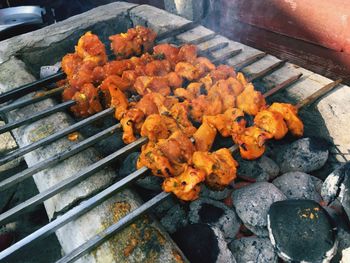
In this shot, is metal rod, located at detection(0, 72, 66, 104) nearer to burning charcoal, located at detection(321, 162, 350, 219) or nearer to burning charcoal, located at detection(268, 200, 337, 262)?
burning charcoal, located at detection(268, 200, 337, 262)

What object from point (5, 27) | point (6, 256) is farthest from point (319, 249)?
point (5, 27)

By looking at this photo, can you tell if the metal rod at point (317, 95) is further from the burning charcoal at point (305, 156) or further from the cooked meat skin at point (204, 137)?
the cooked meat skin at point (204, 137)

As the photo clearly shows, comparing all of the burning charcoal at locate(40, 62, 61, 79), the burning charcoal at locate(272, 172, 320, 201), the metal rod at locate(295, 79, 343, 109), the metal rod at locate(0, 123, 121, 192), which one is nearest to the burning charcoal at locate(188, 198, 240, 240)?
the burning charcoal at locate(272, 172, 320, 201)

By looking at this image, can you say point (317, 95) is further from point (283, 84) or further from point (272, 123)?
point (272, 123)

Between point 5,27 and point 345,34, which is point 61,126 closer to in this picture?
point 5,27

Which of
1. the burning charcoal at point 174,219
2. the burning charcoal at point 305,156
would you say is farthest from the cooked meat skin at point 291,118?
the burning charcoal at point 174,219
